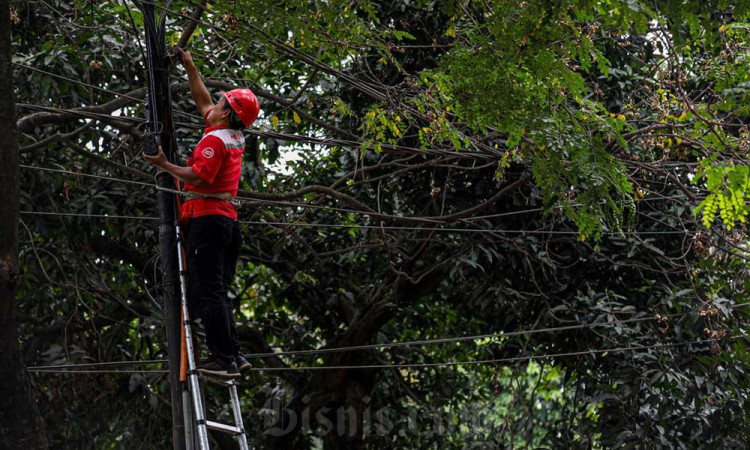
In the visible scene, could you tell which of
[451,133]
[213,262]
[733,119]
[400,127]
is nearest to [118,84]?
[400,127]

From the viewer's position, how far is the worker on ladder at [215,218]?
14.6 ft

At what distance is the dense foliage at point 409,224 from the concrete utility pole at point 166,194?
669 mm

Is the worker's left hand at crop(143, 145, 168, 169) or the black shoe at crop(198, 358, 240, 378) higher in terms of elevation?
the worker's left hand at crop(143, 145, 168, 169)

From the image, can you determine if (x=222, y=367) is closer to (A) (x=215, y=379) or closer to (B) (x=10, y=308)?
(A) (x=215, y=379)

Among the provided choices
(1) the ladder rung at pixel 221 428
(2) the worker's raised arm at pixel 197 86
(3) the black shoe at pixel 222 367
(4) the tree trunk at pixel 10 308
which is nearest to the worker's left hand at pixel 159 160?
(2) the worker's raised arm at pixel 197 86

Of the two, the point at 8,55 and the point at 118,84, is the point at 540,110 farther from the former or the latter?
the point at 118,84

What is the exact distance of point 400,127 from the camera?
6383 mm

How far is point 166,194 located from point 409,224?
3.70 metres

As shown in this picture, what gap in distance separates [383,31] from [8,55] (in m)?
2.22

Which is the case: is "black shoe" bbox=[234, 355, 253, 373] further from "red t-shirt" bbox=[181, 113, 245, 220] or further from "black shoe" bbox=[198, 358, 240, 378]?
"red t-shirt" bbox=[181, 113, 245, 220]

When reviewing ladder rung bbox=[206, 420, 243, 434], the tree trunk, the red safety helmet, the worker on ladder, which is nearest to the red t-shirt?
the worker on ladder

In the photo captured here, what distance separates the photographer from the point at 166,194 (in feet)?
15.3

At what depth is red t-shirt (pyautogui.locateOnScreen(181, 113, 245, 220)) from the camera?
4.42 m

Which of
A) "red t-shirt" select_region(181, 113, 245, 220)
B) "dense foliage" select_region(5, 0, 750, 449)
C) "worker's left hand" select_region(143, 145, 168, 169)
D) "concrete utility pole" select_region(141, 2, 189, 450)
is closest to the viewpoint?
"worker's left hand" select_region(143, 145, 168, 169)
